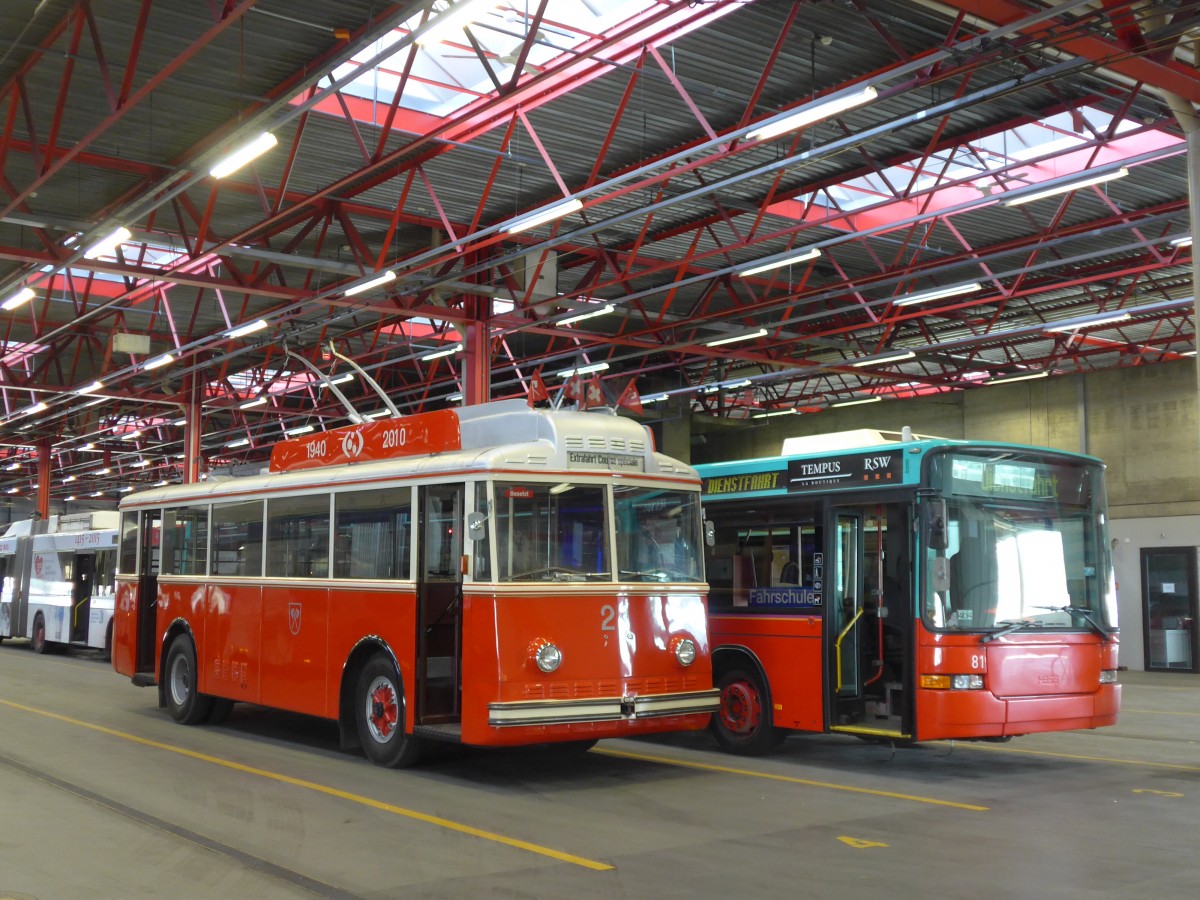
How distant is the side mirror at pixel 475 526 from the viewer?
10477 mm

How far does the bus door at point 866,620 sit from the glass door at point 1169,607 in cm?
1931

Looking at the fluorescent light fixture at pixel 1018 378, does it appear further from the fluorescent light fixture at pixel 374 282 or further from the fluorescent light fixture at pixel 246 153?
the fluorescent light fixture at pixel 246 153

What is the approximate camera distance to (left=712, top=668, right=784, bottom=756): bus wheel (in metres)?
12.8

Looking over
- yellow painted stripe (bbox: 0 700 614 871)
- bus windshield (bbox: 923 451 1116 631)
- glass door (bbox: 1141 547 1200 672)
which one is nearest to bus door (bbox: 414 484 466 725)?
yellow painted stripe (bbox: 0 700 614 871)

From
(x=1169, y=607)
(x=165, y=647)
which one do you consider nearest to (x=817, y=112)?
(x=165, y=647)

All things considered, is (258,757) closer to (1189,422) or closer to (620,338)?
(620,338)

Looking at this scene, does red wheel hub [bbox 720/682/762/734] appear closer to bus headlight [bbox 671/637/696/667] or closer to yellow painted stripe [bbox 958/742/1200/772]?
bus headlight [bbox 671/637/696/667]

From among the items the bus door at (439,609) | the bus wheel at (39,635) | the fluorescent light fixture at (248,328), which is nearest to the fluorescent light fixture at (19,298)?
the fluorescent light fixture at (248,328)

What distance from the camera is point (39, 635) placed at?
30.8 m

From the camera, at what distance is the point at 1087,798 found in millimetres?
10453

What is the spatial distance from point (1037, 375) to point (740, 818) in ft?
78.1

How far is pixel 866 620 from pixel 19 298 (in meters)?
15.7

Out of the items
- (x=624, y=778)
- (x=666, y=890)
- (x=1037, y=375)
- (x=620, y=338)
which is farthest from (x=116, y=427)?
(x=666, y=890)

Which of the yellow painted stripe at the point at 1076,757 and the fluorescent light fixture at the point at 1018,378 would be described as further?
the fluorescent light fixture at the point at 1018,378
